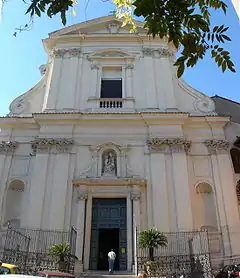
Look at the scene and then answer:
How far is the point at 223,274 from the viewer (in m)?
10.3

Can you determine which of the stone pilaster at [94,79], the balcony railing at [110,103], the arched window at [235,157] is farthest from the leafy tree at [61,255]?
the arched window at [235,157]

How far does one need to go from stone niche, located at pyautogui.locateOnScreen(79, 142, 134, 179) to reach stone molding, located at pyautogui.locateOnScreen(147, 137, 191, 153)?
3.73ft

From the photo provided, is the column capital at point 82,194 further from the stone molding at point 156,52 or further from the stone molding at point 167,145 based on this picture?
the stone molding at point 156,52

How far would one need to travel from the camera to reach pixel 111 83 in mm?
17953

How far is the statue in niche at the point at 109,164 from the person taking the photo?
48.2 ft

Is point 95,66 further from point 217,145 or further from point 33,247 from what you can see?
point 33,247

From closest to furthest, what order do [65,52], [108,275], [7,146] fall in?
[108,275], [7,146], [65,52]

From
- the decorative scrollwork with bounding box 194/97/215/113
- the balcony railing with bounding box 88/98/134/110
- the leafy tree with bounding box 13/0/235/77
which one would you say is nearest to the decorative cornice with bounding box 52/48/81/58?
the balcony railing with bounding box 88/98/134/110

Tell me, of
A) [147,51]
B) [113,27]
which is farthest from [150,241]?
[113,27]

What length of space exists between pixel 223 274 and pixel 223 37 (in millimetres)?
9174

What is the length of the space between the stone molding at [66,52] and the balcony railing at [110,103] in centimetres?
350

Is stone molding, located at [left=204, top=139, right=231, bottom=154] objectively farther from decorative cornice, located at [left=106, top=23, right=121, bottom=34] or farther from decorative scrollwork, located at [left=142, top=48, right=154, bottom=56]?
decorative cornice, located at [left=106, top=23, right=121, bottom=34]

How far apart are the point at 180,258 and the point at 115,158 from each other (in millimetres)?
5403

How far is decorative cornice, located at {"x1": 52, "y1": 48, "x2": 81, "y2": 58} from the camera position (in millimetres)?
18484
